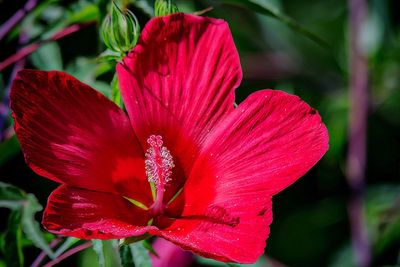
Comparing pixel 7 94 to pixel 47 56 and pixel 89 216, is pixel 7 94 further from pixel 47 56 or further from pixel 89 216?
pixel 89 216

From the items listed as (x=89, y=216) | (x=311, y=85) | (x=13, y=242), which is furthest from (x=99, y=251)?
(x=311, y=85)

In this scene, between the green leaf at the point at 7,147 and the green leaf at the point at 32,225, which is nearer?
the green leaf at the point at 32,225

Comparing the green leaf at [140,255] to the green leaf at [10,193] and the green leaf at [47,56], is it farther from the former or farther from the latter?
the green leaf at [47,56]

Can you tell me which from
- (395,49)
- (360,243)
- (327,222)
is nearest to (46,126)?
(360,243)

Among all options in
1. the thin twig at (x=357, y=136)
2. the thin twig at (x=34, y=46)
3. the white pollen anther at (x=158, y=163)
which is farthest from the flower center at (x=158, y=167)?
the thin twig at (x=357, y=136)

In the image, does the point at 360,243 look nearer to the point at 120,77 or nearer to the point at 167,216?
the point at 167,216

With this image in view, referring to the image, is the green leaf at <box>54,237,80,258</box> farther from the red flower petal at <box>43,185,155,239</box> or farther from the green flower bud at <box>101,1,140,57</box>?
the green flower bud at <box>101,1,140,57</box>

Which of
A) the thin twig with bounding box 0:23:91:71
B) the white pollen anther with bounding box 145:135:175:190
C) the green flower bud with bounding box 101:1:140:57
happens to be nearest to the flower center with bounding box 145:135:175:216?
the white pollen anther with bounding box 145:135:175:190
